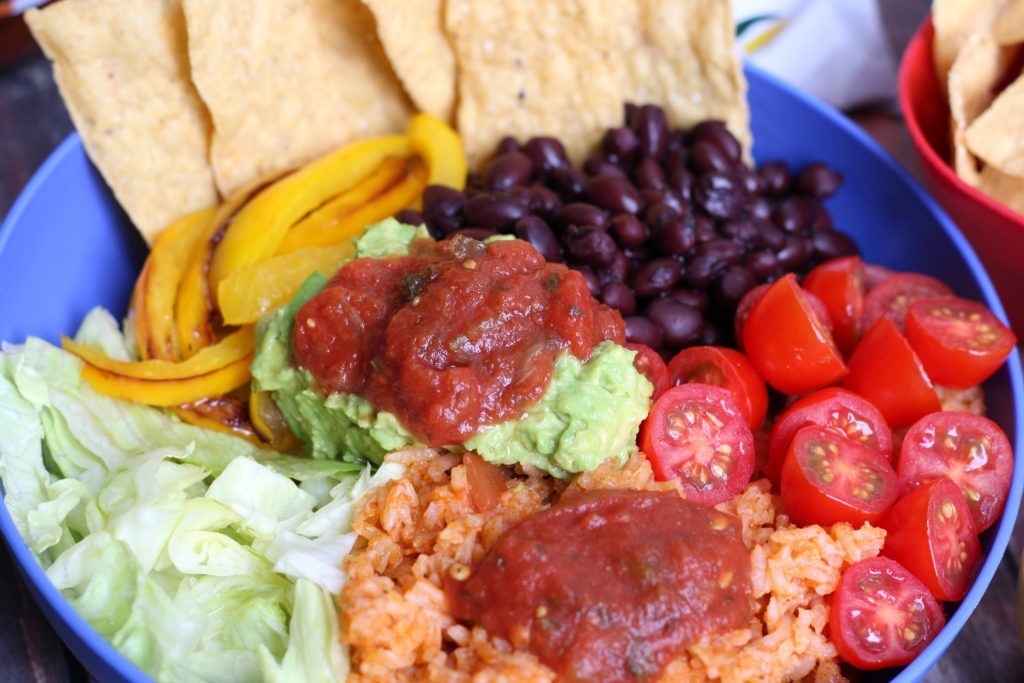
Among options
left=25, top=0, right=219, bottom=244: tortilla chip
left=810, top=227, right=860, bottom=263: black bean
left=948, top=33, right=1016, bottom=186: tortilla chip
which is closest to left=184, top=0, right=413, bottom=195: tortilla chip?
left=25, top=0, right=219, bottom=244: tortilla chip

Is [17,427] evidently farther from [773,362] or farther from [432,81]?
[773,362]

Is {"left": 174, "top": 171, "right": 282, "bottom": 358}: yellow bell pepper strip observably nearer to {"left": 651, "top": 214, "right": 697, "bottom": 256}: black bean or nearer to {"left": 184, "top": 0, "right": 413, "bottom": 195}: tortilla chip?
{"left": 184, "top": 0, "right": 413, "bottom": 195}: tortilla chip

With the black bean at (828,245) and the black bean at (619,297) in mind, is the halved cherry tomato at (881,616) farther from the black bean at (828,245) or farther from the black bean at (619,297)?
the black bean at (828,245)

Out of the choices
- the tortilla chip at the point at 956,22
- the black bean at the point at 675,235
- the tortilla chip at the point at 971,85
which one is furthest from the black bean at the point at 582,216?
the tortilla chip at the point at 956,22

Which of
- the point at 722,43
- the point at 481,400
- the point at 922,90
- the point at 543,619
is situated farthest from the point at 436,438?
the point at 922,90

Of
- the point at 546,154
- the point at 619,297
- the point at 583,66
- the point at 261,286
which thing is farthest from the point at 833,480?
the point at 583,66

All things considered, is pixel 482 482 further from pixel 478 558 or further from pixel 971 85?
pixel 971 85
